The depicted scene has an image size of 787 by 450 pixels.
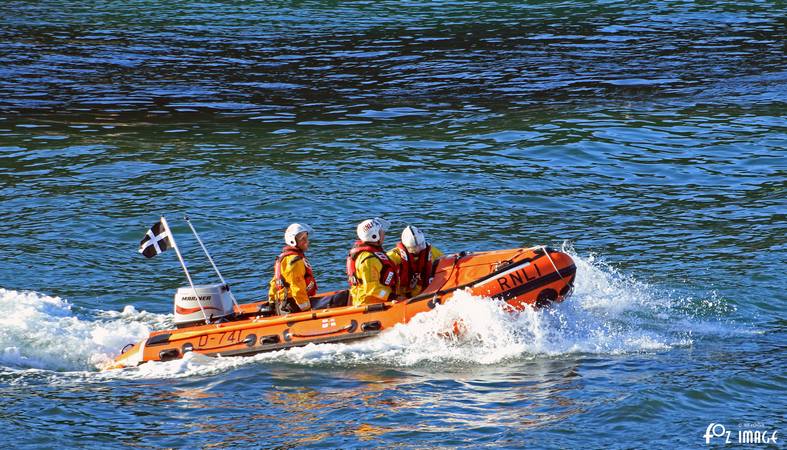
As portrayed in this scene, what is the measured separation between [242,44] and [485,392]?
23.4 m

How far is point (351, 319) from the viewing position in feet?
45.7

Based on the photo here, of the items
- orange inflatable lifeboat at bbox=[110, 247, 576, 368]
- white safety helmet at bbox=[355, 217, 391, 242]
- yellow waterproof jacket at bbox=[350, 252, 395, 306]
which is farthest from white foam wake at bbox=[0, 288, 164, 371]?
white safety helmet at bbox=[355, 217, 391, 242]

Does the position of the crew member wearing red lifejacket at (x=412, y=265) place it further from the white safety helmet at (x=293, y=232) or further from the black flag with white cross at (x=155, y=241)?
the black flag with white cross at (x=155, y=241)

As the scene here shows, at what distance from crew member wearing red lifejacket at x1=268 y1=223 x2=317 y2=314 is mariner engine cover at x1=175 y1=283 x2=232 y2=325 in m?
0.72

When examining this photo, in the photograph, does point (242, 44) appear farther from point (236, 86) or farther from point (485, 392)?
point (485, 392)

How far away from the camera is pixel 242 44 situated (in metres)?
34.2

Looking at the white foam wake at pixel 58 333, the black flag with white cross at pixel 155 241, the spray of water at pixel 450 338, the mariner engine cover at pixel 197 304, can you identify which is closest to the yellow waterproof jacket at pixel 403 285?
the spray of water at pixel 450 338

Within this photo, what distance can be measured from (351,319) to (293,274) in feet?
3.13

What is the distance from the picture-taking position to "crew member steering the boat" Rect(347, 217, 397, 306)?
14.2 meters

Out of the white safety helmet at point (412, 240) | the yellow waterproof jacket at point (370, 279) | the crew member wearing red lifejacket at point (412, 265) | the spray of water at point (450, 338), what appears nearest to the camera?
the spray of water at point (450, 338)

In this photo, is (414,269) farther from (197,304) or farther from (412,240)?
(197,304)

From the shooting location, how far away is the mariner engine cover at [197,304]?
570 inches

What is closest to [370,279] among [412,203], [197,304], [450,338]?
[450,338]

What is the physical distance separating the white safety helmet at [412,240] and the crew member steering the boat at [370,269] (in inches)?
12.0
